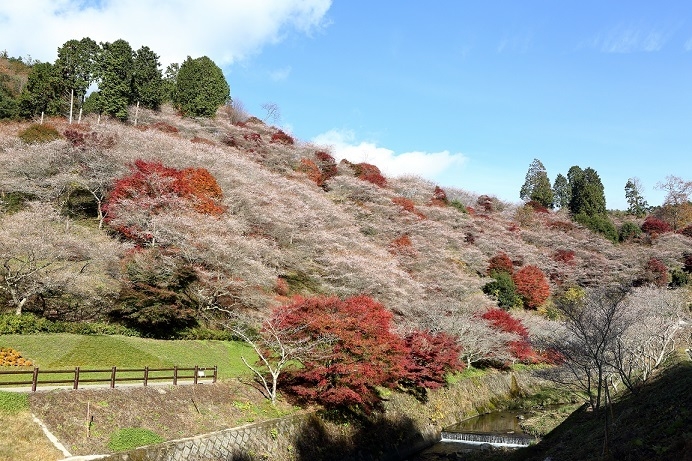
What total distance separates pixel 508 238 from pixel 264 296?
157 ft

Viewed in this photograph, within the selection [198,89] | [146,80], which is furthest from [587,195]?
[146,80]

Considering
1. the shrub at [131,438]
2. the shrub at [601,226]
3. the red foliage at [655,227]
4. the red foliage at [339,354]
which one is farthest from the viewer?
the shrub at [601,226]

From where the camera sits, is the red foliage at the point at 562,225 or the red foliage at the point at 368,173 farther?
the red foliage at the point at 562,225

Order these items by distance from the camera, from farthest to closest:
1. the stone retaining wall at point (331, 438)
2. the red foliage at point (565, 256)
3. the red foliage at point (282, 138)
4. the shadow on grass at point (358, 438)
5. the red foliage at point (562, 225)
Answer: the red foliage at point (562, 225)
the red foliage at point (565, 256)
the red foliage at point (282, 138)
the shadow on grass at point (358, 438)
the stone retaining wall at point (331, 438)

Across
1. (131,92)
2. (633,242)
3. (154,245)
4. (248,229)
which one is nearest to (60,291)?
(154,245)

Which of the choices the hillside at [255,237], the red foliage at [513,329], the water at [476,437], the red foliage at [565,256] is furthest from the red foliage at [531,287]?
the water at [476,437]

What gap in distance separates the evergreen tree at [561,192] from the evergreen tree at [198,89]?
68725 millimetres

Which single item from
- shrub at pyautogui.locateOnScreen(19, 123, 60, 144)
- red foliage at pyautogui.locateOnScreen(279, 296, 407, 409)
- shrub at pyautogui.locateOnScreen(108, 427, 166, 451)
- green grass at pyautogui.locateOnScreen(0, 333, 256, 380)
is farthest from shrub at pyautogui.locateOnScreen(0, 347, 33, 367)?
shrub at pyautogui.locateOnScreen(19, 123, 60, 144)

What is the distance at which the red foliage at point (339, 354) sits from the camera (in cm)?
2191

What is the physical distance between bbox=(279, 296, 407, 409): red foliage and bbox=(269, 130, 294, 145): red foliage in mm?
44772

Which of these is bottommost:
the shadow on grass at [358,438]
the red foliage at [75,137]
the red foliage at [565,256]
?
the shadow on grass at [358,438]

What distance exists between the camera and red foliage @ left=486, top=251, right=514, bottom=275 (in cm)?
5753

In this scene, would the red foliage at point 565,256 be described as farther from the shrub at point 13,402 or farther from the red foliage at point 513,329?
the shrub at point 13,402

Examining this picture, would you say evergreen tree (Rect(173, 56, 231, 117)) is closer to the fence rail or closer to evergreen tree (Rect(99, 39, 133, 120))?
evergreen tree (Rect(99, 39, 133, 120))
